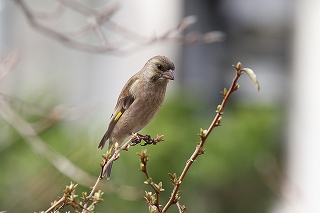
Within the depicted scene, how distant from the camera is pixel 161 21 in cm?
966

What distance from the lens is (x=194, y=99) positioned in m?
8.96

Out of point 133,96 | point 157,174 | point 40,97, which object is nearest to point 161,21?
point 157,174

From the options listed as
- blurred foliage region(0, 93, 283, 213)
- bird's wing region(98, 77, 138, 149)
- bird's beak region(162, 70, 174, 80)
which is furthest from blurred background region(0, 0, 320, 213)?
bird's beak region(162, 70, 174, 80)

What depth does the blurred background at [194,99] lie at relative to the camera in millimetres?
6609

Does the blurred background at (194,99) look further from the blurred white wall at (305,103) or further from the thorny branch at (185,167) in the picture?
the thorny branch at (185,167)

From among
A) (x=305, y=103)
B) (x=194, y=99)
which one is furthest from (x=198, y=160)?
(x=305, y=103)

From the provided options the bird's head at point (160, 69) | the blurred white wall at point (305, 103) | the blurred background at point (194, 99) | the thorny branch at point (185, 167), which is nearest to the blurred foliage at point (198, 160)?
the blurred background at point (194, 99)

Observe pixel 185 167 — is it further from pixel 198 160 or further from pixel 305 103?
pixel 305 103

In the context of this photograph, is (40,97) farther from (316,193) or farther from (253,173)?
(316,193)

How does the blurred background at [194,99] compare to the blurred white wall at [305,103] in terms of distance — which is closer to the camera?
the blurred background at [194,99]

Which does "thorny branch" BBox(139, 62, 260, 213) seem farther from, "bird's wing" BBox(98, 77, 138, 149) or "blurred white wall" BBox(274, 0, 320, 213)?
"blurred white wall" BBox(274, 0, 320, 213)

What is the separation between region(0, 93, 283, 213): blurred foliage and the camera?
270 inches

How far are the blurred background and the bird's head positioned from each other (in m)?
2.51

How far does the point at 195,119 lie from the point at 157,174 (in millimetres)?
1244
